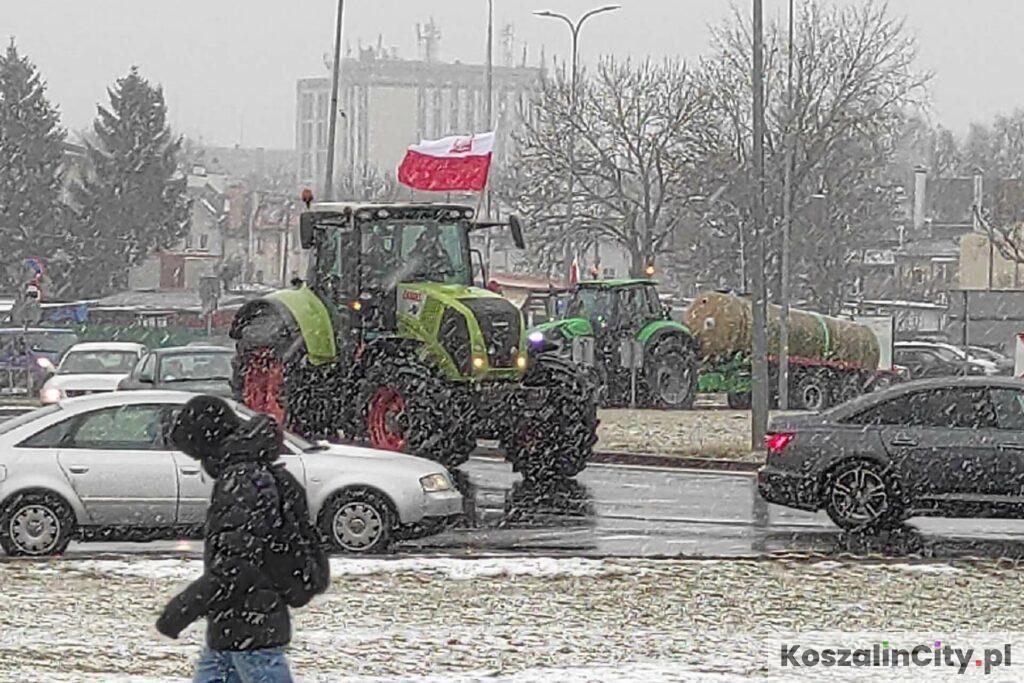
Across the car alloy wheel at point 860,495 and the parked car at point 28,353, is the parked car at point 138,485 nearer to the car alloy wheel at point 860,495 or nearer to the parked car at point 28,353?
the car alloy wheel at point 860,495

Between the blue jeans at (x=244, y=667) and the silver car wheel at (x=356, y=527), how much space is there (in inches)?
338

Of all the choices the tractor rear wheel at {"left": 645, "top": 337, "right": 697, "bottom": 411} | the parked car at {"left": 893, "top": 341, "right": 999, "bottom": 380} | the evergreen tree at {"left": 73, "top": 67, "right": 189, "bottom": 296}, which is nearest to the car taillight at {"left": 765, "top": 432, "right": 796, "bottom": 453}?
the tractor rear wheel at {"left": 645, "top": 337, "right": 697, "bottom": 411}

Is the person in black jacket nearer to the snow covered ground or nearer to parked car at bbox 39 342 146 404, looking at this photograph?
the snow covered ground

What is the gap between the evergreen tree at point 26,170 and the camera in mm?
75250

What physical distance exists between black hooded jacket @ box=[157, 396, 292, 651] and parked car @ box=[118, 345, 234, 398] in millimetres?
18847

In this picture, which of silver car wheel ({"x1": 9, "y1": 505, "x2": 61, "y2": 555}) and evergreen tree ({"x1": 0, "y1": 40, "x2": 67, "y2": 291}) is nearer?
silver car wheel ({"x1": 9, "y1": 505, "x2": 61, "y2": 555})

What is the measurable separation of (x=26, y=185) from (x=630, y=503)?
5934 centimetres

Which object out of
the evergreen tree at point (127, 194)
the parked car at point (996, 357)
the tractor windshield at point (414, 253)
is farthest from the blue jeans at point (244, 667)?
the evergreen tree at point (127, 194)

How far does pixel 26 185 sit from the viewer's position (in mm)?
75375

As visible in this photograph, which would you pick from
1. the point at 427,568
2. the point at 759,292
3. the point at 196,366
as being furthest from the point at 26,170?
the point at 427,568

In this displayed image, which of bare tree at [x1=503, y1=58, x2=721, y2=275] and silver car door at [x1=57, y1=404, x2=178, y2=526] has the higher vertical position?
bare tree at [x1=503, y1=58, x2=721, y2=275]

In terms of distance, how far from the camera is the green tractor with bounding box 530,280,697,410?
35.9 m

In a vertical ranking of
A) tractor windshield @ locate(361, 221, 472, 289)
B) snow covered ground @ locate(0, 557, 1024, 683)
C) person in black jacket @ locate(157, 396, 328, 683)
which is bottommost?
snow covered ground @ locate(0, 557, 1024, 683)

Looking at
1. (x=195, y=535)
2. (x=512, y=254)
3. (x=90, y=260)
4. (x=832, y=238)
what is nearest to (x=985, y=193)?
(x=512, y=254)
